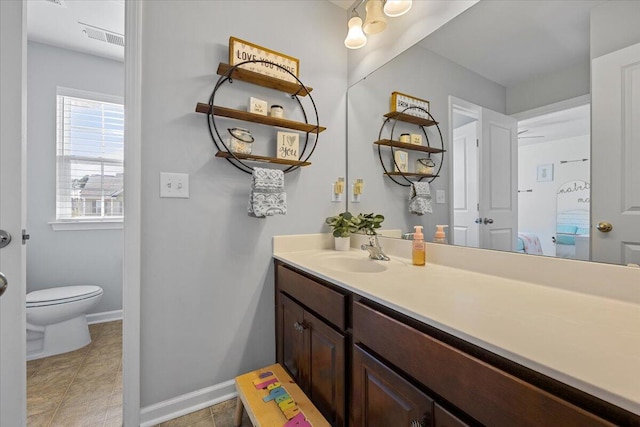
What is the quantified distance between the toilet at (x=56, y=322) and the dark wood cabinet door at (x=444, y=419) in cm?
244

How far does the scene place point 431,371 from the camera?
647mm

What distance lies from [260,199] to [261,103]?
0.52 meters

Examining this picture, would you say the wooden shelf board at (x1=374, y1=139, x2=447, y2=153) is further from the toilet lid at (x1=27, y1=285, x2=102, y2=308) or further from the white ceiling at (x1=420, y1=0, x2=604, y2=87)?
the toilet lid at (x1=27, y1=285, x2=102, y2=308)

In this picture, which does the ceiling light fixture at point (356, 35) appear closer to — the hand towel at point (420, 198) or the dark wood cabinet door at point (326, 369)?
the hand towel at point (420, 198)

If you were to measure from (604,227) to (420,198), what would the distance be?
72 cm

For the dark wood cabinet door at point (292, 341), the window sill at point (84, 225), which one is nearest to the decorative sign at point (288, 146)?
the dark wood cabinet door at point (292, 341)

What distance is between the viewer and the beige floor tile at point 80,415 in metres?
1.31

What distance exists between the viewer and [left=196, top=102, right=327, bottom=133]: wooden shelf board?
4.41 feet

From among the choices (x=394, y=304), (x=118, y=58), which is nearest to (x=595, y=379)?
(x=394, y=304)

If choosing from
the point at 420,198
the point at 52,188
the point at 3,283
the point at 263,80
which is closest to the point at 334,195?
the point at 420,198

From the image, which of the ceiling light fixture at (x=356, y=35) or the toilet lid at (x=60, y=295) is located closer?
the ceiling light fixture at (x=356, y=35)

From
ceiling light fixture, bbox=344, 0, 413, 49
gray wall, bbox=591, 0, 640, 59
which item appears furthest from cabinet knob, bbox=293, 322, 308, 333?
ceiling light fixture, bbox=344, 0, 413, 49

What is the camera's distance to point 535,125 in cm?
98

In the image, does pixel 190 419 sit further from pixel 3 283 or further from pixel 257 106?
pixel 257 106
